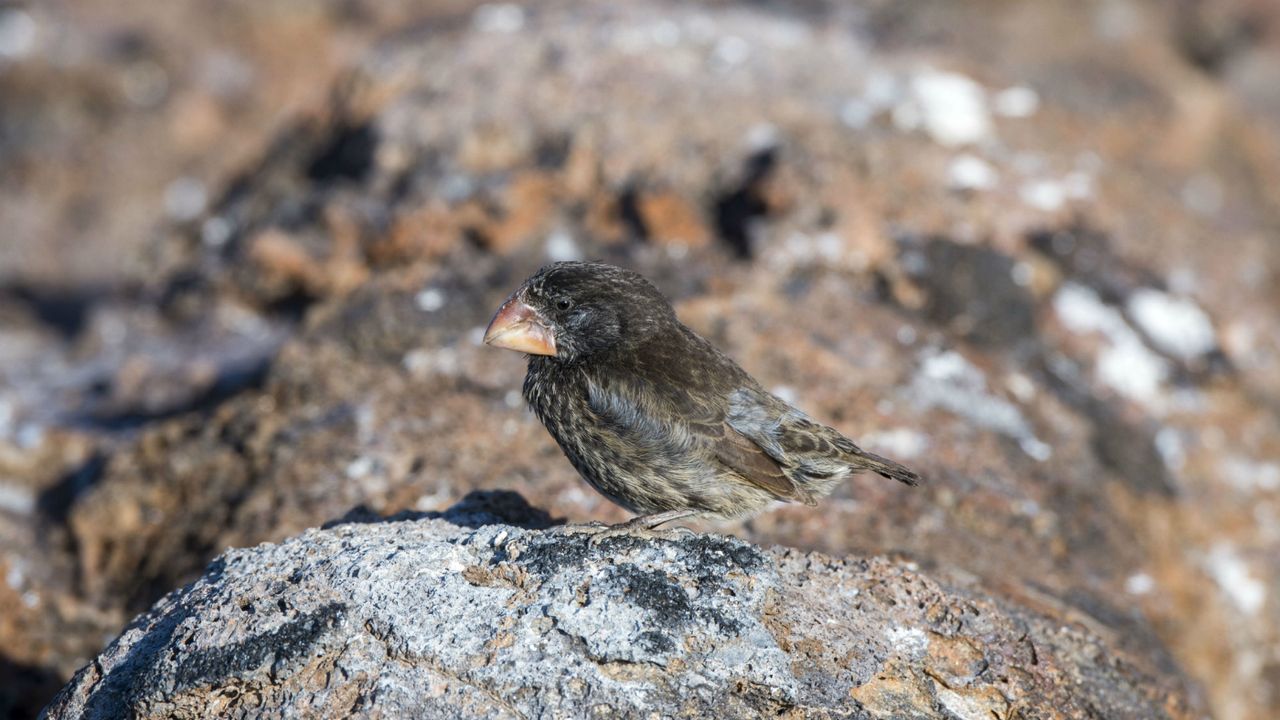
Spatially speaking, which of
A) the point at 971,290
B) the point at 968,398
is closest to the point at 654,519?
the point at 968,398

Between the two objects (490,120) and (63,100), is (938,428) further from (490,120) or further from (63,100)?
(63,100)

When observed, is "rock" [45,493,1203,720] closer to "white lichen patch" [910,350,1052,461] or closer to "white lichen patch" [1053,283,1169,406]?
"white lichen patch" [910,350,1052,461]

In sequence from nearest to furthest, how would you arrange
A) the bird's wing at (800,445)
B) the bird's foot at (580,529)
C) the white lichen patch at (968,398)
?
the bird's foot at (580,529) → the bird's wing at (800,445) → the white lichen patch at (968,398)

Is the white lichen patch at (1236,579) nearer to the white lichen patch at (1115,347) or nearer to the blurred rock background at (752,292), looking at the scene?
the blurred rock background at (752,292)

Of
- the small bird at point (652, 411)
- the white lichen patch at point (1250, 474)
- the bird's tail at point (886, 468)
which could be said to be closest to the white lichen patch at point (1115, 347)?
the white lichen patch at point (1250, 474)

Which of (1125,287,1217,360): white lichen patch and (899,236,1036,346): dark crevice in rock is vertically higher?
(899,236,1036,346): dark crevice in rock

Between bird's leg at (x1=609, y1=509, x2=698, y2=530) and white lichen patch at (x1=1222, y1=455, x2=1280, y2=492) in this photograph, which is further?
white lichen patch at (x1=1222, y1=455, x2=1280, y2=492)

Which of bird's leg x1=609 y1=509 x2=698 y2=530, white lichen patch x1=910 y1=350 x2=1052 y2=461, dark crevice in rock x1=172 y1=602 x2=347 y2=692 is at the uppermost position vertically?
dark crevice in rock x1=172 y1=602 x2=347 y2=692

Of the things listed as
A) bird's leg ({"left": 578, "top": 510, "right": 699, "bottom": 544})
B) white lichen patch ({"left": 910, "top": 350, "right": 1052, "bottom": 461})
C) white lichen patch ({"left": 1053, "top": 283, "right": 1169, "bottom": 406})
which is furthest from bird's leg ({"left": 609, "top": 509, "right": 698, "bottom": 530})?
white lichen patch ({"left": 1053, "top": 283, "right": 1169, "bottom": 406})

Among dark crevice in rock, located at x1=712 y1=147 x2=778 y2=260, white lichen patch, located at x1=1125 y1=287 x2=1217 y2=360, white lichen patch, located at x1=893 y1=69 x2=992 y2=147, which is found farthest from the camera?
white lichen patch, located at x1=893 y1=69 x2=992 y2=147

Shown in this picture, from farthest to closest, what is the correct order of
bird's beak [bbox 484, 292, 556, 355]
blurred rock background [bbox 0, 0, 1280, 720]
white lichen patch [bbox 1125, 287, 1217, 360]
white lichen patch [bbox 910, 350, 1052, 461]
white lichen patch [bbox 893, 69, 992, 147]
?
white lichen patch [bbox 893, 69, 992, 147] → white lichen patch [bbox 1125, 287, 1217, 360] → white lichen patch [bbox 910, 350, 1052, 461] → blurred rock background [bbox 0, 0, 1280, 720] → bird's beak [bbox 484, 292, 556, 355]
